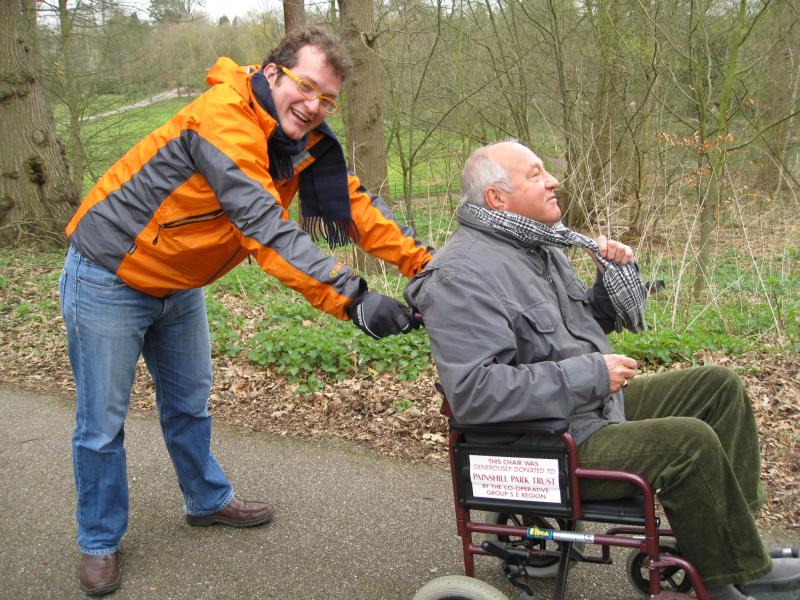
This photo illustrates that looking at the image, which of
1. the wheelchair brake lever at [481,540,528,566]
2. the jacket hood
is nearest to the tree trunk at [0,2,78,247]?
the jacket hood

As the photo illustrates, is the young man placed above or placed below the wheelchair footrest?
above

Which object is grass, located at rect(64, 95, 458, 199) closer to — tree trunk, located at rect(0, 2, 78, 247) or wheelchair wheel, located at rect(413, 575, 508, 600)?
tree trunk, located at rect(0, 2, 78, 247)

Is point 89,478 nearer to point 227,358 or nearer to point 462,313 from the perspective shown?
point 462,313

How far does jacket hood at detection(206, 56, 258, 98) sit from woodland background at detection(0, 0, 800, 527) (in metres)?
2.29

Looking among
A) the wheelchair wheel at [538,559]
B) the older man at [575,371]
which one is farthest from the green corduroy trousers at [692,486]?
the wheelchair wheel at [538,559]

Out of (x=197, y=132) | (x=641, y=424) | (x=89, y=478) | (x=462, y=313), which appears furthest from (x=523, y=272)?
(x=89, y=478)

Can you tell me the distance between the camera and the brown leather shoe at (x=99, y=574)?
117 inches

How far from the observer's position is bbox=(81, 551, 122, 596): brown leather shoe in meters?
2.98

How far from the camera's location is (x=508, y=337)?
93.5 inches

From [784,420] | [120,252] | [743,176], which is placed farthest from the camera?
[743,176]

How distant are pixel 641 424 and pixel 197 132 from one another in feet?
5.89

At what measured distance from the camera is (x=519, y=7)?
990 centimetres

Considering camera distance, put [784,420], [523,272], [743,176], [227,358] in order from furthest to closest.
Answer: [743,176]
[227,358]
[784,420]
[523,272]

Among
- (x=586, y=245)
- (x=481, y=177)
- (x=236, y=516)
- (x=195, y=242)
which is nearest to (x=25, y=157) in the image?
(x=236, y=516)
